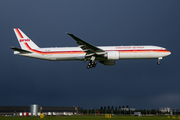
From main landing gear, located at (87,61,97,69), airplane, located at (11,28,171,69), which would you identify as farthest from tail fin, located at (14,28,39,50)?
main landing gear, located at (87,61,97,69)

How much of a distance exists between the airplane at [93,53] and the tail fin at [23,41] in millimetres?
2323

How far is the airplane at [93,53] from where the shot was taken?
156ft

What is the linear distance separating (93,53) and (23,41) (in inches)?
711

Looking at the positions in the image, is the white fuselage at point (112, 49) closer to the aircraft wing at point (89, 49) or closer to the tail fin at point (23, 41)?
the aircraft wing at point (89, 49)

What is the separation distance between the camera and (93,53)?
48.4 m

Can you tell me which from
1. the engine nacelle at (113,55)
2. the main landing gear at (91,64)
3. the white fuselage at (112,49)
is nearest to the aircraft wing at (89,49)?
the engine nacelle at (113,55)

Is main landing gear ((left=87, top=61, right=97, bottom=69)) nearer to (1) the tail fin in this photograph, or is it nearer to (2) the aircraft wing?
(2) the aircraft wing

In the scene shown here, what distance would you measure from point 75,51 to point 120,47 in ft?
31.3

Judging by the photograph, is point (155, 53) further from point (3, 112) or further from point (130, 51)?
point (3, 112)

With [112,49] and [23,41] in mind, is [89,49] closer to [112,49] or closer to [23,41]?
[112,49]

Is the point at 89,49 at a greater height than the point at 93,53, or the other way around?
the point at 89,49

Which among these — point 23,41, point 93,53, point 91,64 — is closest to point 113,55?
point 93,53

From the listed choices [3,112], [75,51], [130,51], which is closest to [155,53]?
[130,51]

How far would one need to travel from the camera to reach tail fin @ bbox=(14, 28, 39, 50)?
54.0 metres
